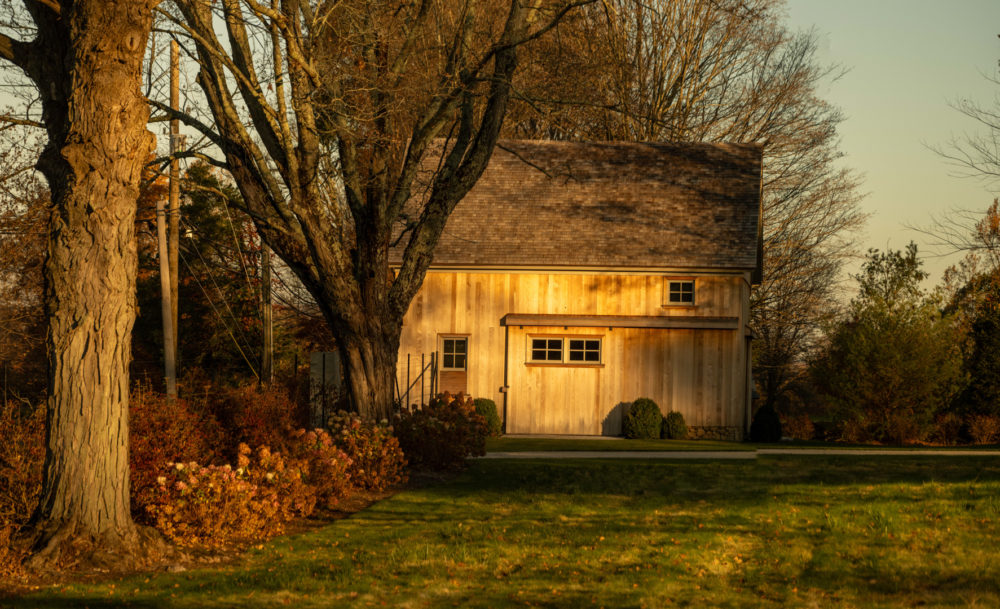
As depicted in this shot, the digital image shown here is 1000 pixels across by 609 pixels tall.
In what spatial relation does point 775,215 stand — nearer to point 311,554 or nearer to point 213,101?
point 213,101

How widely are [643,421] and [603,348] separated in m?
2.23

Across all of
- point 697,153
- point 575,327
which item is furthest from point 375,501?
point 697,153

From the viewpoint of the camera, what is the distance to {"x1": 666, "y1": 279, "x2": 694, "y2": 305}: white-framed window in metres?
26.6

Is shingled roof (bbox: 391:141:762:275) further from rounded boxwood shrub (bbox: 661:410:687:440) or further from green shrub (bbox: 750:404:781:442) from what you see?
green shrub (bbox: 750:404:781:442)

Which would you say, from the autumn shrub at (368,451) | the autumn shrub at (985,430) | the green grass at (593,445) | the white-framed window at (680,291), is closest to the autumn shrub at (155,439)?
the autumn shrub at (368,451)

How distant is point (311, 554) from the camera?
988 centimetres

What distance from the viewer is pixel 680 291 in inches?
1049

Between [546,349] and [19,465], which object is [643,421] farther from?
[19,465]

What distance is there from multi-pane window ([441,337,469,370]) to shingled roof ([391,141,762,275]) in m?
2.10

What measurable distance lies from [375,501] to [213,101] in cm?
596

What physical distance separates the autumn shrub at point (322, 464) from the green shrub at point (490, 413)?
12.4 meters

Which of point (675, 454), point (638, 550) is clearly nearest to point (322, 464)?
point (638, 550)

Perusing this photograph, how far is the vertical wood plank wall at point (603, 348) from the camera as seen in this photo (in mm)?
26359

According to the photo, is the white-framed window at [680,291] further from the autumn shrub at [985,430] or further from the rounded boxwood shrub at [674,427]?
the autumn shrub at [985,430]
